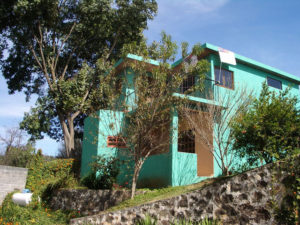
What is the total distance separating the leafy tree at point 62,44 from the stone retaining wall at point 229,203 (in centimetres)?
965

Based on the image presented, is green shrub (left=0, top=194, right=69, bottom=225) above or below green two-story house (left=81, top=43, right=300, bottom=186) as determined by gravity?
below

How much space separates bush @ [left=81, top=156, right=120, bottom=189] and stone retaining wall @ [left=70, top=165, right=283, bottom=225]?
163 inches

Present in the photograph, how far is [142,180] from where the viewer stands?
490 inches

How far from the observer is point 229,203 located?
5133 mm

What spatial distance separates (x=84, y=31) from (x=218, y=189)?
14.9 m

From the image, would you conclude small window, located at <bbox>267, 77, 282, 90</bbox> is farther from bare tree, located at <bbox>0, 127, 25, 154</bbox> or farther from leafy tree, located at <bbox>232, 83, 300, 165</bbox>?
bare tree, located at <bbox>0, 127, 25, 154</bbox>

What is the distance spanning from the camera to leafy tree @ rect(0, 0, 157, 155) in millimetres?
16016

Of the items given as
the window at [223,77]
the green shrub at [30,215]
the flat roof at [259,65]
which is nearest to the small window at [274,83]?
the flat roof at [259,65]

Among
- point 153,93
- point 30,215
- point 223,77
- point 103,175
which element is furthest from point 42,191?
point 223,77

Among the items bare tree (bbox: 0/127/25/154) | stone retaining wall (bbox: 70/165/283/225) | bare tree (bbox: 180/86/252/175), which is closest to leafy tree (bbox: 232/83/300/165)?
stone retaining wall (bbox: 70/165/283/225)

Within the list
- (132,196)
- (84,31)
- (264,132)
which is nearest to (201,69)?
(264,132)

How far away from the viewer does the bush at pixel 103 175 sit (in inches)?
413

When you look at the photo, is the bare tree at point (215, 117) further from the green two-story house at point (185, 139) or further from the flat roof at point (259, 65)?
the flat roof at point (259, 65)

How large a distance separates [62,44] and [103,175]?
9925 mm
